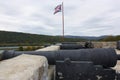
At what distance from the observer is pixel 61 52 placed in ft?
10.9

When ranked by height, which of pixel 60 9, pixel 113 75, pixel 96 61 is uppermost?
pixel 60 9

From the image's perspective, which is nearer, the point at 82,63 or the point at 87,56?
the point at 82,63

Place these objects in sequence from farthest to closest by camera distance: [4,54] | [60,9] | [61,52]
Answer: [60,9], [61,52], [4,54]

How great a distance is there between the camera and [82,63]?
315 cm

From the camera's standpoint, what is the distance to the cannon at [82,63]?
10.4 ft

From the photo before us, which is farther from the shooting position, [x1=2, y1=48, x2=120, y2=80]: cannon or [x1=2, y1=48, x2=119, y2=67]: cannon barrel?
[x1=2, y1=48, x2=119, y2=67]: cannon barrel

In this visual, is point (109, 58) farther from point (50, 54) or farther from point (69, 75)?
point (50, 54)

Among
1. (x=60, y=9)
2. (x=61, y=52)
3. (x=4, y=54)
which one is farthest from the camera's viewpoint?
(x=60, y=9)

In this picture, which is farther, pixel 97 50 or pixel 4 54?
pixel 97 50

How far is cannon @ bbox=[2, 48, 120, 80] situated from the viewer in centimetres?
316

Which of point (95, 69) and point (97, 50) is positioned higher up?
point (97, 50)

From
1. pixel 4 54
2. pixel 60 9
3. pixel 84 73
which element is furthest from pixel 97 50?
pixel 60 9

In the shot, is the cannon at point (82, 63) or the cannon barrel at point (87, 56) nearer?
the cannon at point (82, 63)

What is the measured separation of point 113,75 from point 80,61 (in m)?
0.53
